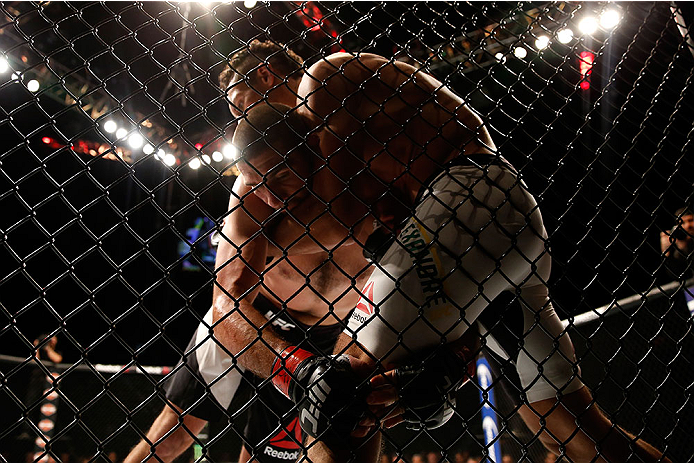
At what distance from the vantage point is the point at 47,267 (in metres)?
6.18

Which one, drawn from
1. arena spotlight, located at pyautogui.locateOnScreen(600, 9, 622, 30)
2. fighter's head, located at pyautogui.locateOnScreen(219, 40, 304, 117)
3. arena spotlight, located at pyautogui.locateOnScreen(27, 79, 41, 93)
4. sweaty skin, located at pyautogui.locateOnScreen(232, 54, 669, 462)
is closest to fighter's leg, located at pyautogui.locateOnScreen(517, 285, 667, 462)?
sweaty skin, located at pyautogui.locateOnScreen(232, 54, 669, 462)

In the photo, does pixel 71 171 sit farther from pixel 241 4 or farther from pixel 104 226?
pixel 241 4

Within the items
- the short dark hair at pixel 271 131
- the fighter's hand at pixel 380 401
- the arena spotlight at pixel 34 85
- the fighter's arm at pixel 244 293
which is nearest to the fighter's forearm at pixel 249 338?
the fighter's arm at pixel 244 293

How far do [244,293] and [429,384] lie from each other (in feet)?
1.66

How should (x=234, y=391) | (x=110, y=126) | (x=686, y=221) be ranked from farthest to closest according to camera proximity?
1. (x=110, y=126)
2. (x=686, y=221)
3. (x=234, y=391)

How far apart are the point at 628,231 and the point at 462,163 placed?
597 cm

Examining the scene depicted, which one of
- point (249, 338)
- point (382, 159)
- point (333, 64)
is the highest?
point (333, 64)

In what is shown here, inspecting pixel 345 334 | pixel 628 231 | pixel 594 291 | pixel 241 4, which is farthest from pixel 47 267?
pixel 628 231

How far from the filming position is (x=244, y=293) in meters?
1.18

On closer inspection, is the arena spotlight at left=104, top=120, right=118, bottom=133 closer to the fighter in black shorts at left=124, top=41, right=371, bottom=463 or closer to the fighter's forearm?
the fighter in black shorts at left=124, top=41, right=371, bottom=463

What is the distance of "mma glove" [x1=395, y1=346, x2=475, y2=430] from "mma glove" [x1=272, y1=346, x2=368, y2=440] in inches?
4.6

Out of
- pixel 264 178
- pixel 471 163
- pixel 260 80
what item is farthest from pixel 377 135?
pixel 260 80

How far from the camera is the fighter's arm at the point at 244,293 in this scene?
120 centimetres

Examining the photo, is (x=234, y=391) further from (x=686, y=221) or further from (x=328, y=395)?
(x=686, y=221)
